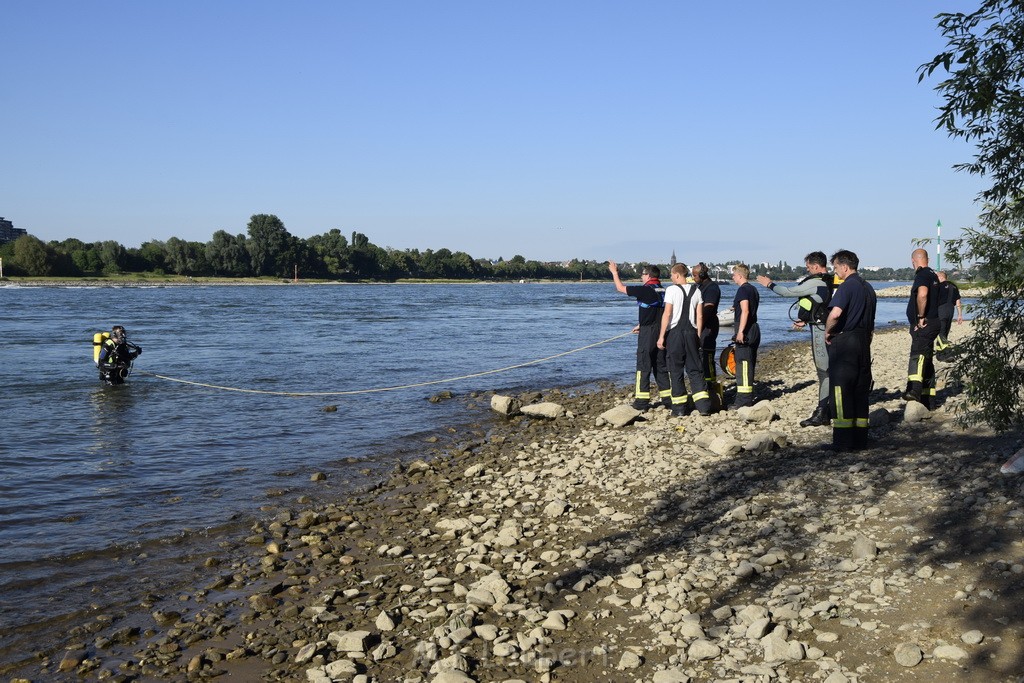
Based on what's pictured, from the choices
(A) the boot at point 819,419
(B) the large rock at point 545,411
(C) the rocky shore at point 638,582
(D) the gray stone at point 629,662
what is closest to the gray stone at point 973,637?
(C) the rocky shore at point 638,582

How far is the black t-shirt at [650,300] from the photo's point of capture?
12094mm

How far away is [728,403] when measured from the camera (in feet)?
43.1

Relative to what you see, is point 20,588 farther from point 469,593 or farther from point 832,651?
point 832,651

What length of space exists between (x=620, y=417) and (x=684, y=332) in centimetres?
161

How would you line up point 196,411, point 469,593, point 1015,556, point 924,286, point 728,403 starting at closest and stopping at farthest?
1. point 1015,556
2. point 469,593
3. point 924,286
4. point 728,403
5. point 196,411

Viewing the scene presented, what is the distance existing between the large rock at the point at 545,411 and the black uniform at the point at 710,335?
2.71 m

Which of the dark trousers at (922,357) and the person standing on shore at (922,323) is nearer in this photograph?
the person standing on shore at (922,323)

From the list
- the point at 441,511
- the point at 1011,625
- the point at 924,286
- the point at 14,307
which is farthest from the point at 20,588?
the point at 14,307

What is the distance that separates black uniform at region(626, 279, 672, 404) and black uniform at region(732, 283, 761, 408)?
1.11 m

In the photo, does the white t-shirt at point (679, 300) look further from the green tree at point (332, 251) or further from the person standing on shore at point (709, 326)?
the green tree at point (332, 251)

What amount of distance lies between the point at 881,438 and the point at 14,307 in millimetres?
64198

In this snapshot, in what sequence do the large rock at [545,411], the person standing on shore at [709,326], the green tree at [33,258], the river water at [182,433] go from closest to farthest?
the river water at [182,433] < the person standing on shore at [709,326] < the large rock at [545,411] < the green tree at [33,258]

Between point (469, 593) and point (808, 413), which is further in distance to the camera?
point (808, 413)

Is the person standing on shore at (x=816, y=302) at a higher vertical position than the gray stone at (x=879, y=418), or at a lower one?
higher
